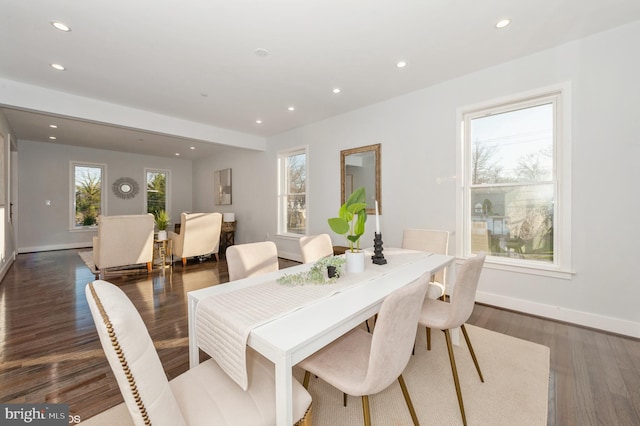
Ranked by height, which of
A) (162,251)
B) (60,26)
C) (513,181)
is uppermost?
(60,26)

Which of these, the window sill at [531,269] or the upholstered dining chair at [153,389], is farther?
the window sill at [531,269]

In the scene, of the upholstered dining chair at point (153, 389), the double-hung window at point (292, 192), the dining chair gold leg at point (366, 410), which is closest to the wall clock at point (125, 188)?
the double-hung window at point (292, 192)

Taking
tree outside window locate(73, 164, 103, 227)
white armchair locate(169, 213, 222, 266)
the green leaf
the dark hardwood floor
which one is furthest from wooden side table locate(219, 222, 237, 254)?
the green leaf

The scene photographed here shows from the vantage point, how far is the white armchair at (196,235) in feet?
15.7

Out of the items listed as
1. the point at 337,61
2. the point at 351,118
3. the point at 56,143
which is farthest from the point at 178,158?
Result: the point at 337,61

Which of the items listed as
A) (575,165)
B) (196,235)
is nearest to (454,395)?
(575,165)

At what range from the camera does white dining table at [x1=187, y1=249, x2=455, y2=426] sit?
2.83ft

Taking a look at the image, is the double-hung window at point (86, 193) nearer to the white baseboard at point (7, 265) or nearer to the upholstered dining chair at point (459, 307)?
the white baseboard at point (7, 265)

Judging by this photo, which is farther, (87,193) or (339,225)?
(87,193)

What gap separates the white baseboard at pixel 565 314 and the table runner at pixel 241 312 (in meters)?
2.20

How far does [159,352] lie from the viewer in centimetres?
206

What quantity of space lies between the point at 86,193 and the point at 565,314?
968 centimetres

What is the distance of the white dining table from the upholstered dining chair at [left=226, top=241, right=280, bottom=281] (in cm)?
25

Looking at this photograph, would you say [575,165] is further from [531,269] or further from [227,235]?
[227,235]
